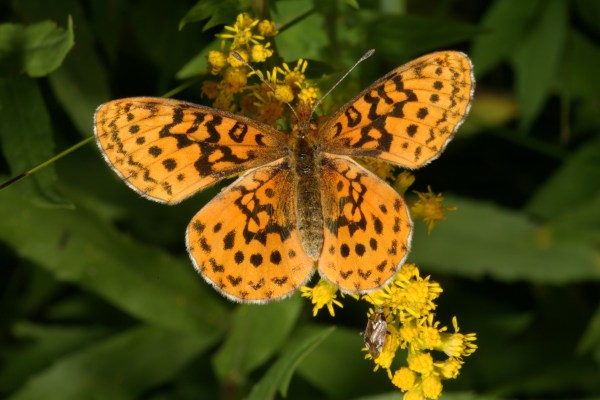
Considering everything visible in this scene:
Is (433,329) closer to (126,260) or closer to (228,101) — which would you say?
(228,101)

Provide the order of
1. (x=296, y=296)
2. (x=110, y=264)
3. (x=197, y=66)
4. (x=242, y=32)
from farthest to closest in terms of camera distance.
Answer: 1. (x=110, y=264)
2. (x=296, y=296)
3. (x=197, y=66)
4. (x=242, y=32)

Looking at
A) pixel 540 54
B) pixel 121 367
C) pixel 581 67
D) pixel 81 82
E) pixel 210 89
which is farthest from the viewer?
pixel 581 67

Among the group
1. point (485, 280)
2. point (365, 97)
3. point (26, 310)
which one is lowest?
point (485, 280)

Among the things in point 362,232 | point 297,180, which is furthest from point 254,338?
point 362,232

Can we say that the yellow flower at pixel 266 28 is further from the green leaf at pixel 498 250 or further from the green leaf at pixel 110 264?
the green leaf at pixel 498 250

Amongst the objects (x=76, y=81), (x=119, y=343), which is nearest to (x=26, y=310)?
(x=119, y=343)

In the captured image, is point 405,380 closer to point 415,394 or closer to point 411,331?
point 415,394
